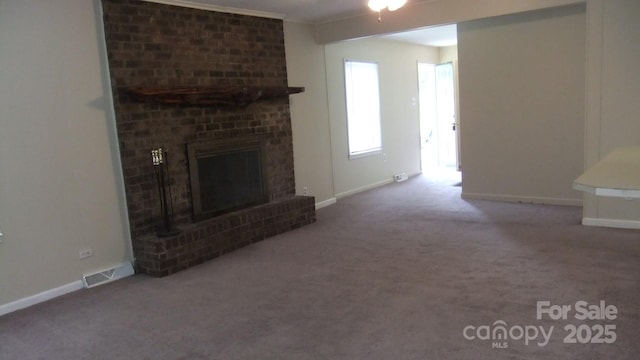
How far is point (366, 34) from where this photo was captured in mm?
6023

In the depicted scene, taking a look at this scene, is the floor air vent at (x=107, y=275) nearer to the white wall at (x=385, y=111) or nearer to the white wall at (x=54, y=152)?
the white wall at (x=54, y=152)

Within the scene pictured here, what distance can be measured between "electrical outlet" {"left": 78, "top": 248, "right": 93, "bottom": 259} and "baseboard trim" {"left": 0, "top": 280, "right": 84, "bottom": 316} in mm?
201

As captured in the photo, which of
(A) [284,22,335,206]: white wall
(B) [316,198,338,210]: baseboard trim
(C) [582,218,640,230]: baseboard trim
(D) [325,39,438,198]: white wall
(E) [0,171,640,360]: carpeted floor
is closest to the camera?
(E) [0,171,640,360]: carpeted floor

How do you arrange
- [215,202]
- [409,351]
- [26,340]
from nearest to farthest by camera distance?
[409,351], [26,340], [215,202]

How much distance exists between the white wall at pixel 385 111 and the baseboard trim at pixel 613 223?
328cm

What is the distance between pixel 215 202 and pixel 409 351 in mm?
2875

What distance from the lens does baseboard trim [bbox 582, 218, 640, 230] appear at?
4652 mm

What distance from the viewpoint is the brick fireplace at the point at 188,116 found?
422 centimetres

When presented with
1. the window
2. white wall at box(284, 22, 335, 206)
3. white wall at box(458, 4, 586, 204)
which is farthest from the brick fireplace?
white wall at box(458, 4, 586, 204)

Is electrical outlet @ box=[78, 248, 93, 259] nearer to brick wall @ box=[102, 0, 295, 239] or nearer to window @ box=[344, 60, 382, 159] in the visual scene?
brick wall @ box=[102, 0, 295, 239]

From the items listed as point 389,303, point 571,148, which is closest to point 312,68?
point 571,148

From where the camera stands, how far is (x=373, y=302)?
10.9ft

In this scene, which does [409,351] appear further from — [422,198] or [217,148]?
[422,198]

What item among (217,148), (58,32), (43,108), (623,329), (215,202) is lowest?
(623,329)
